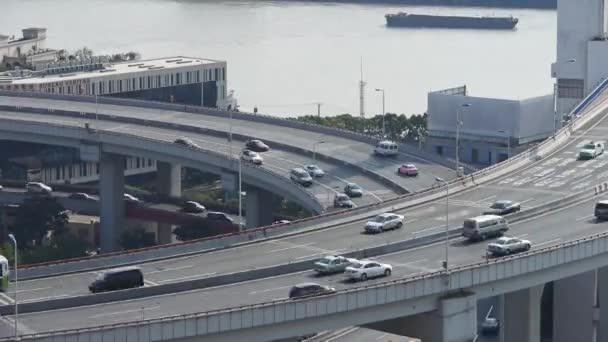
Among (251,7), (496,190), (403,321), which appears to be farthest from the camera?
(251,7)

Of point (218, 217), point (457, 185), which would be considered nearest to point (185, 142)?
point (218, 217)

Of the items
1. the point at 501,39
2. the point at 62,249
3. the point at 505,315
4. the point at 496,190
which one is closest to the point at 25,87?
the point at 62,249

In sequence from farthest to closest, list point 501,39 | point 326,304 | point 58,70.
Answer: point 501,39, point 58,70, point 326,304

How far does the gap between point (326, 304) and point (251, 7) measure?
5471 cm

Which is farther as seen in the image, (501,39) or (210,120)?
(501,39)

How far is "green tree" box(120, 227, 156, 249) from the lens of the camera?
74.3 ft

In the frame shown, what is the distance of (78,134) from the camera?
76.6ft

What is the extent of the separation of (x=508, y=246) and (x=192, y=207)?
10741 millimetres

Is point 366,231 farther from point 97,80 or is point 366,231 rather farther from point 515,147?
point 97,80

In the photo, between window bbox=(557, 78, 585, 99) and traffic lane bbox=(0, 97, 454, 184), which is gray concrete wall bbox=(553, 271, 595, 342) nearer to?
traffic lane bbox=(0, 97, 454, 184)

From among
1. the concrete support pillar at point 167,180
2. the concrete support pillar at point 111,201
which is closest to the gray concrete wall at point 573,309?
the concrete support pillar at point 111,201

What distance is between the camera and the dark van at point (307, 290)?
452 inches

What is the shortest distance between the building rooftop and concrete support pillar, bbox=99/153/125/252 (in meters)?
9.21

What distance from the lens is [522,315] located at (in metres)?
14.3
